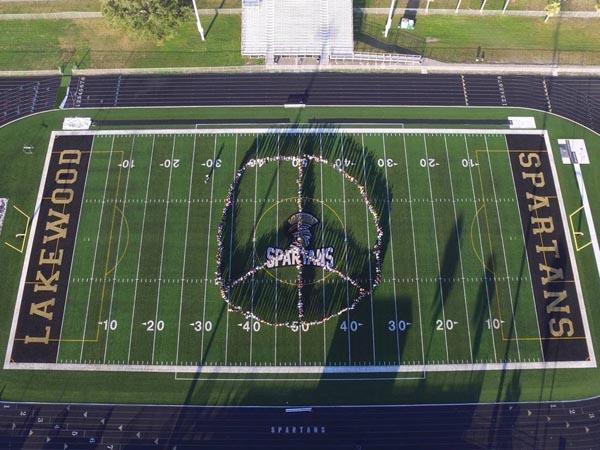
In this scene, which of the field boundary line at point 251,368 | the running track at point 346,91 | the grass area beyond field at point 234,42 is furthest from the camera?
the grass area beyond field at point 234,42

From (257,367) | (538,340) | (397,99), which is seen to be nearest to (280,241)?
(257,367)

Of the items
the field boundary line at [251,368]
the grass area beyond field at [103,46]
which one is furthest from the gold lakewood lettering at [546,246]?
the grass area beyond field at [103,46]

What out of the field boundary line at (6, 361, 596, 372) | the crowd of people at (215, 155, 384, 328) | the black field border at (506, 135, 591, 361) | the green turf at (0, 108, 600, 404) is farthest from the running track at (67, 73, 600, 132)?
the field boundary line at (6, 361, 596, 372)

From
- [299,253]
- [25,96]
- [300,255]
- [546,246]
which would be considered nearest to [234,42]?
[25,96]

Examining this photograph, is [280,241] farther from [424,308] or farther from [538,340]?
[538,340]

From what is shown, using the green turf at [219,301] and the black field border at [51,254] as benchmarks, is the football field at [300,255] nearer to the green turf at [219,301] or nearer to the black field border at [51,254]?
the black field border at [51,254]

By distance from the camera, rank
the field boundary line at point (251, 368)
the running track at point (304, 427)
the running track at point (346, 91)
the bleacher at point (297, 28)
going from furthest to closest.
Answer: the running track at point (346, 91)
the bleacher at point (297, 28)
the field boundary line at point (251, 368)
the running track at point (304, 427)
